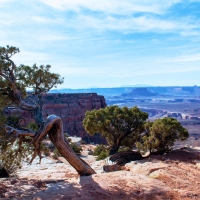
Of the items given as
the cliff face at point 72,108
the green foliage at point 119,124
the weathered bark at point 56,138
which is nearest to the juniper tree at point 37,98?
the weathered bark at point 56,138

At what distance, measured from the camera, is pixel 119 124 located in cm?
2281

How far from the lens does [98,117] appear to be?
75.3 feet

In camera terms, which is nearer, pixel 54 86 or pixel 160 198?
pixel 160 198

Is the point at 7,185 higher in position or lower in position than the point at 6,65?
lower

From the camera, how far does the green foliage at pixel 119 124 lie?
22.5 meters

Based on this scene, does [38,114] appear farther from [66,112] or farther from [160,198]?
[66,112]

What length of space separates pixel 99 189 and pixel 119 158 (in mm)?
7639

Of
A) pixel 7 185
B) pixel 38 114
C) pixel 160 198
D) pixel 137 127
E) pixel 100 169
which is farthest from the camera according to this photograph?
pixel 137 127

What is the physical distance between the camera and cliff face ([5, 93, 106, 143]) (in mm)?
74812

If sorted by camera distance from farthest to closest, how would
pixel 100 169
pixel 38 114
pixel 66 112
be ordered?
pixel 66 112 < pixel 100 169 < pixel 38 114

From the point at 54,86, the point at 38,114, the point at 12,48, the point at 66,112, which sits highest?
the point at 12,48

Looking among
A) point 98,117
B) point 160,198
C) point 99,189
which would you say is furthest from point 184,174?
point 98,117

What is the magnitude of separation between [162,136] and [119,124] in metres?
4.39

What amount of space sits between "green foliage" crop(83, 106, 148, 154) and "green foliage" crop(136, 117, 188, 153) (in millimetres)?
2573
